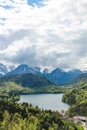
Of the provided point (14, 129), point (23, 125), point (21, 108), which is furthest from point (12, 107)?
point (14, 129)

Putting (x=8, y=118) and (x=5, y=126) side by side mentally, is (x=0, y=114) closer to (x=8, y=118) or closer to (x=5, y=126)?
(x=8, y=118)

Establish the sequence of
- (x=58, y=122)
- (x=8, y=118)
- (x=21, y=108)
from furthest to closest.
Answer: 1. (x=21, y=108)
2. (x=58, y=122)
3. (x=8, y=118)

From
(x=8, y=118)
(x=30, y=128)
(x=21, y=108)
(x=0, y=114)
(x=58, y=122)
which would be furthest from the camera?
(x=21, y=108)

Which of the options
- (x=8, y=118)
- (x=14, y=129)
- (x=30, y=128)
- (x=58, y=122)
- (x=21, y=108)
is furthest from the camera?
(x=21, y=108)

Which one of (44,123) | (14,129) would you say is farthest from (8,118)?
(14,129)

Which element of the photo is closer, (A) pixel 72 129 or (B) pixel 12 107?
(A) pixel 72 129

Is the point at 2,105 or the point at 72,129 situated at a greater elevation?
the point at 2,105

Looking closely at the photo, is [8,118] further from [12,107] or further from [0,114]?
[12,107]

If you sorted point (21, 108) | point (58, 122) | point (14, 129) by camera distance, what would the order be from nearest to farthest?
point (14, 129), point (58, 122), point (21, 108)

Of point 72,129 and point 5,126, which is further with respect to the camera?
point 72,129
